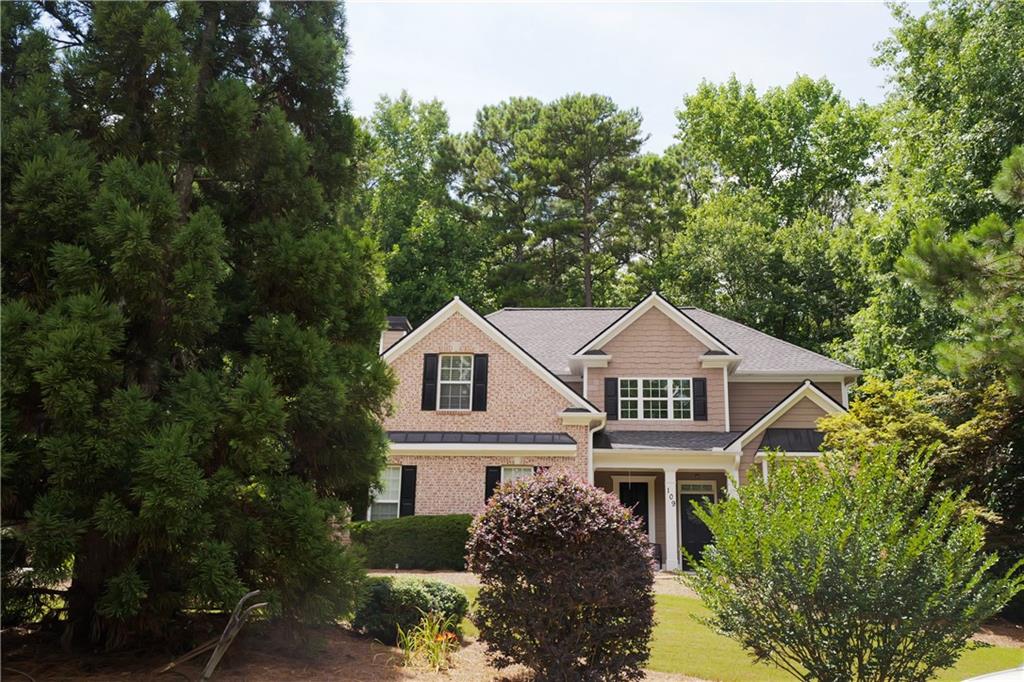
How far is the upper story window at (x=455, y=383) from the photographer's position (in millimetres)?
20750

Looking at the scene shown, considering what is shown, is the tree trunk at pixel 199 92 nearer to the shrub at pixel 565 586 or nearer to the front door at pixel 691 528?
the shrub at pixel 565 586

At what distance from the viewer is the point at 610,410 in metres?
22.8

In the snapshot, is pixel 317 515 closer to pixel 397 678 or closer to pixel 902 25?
pixel 397 678

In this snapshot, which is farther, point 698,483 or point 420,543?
point 698,483

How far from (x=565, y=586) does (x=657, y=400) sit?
647 inches

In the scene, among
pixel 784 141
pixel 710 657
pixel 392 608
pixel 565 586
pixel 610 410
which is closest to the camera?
pixel 565 586

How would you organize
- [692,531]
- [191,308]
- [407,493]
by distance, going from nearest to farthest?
[191,308]
[407,493]
[692,531]

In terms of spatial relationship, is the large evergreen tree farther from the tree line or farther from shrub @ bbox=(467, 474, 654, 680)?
Result: shrub @ bbox=(467, 474, 654, 680)

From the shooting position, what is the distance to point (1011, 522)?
1509cm

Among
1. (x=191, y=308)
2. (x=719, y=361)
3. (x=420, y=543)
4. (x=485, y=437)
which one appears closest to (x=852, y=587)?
(x=191, y=308)

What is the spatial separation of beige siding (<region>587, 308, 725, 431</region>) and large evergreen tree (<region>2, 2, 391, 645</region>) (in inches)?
604

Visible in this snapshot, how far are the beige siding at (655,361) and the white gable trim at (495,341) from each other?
2662mm

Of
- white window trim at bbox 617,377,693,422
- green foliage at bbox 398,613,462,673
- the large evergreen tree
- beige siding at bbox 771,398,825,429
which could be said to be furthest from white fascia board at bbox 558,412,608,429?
the large evergreen tree

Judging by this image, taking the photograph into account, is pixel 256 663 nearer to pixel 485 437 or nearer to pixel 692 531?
pixel 485 437
